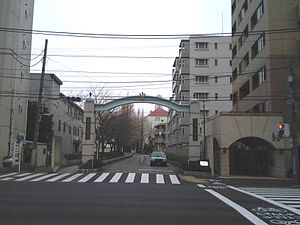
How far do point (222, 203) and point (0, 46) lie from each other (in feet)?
95.6

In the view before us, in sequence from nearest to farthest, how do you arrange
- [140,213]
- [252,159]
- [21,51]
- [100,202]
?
1. [140,213]
2. [100,202]
3. [252,159]
4. [21,51]

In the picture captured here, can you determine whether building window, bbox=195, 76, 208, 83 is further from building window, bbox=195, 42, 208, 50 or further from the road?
the road

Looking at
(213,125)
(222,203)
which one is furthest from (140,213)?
(213,125)

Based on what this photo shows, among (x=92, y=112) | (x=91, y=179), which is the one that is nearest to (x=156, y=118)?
(x=92, y=112)

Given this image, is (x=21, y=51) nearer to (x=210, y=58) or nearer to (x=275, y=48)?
(x=275, y=48)

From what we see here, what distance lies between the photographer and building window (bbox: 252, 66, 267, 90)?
35.0 m

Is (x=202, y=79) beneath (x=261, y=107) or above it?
above

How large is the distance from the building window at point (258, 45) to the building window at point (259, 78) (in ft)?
6.88

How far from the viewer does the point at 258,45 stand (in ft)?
123

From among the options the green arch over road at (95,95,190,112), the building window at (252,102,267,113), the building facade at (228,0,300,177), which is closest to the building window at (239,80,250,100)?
the building facade at (228,0,300,177)

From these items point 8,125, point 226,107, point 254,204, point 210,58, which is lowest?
point 254,204

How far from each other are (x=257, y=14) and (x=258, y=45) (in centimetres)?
328

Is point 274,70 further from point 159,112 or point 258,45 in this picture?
point 159,112

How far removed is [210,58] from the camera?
72500 millimetres
